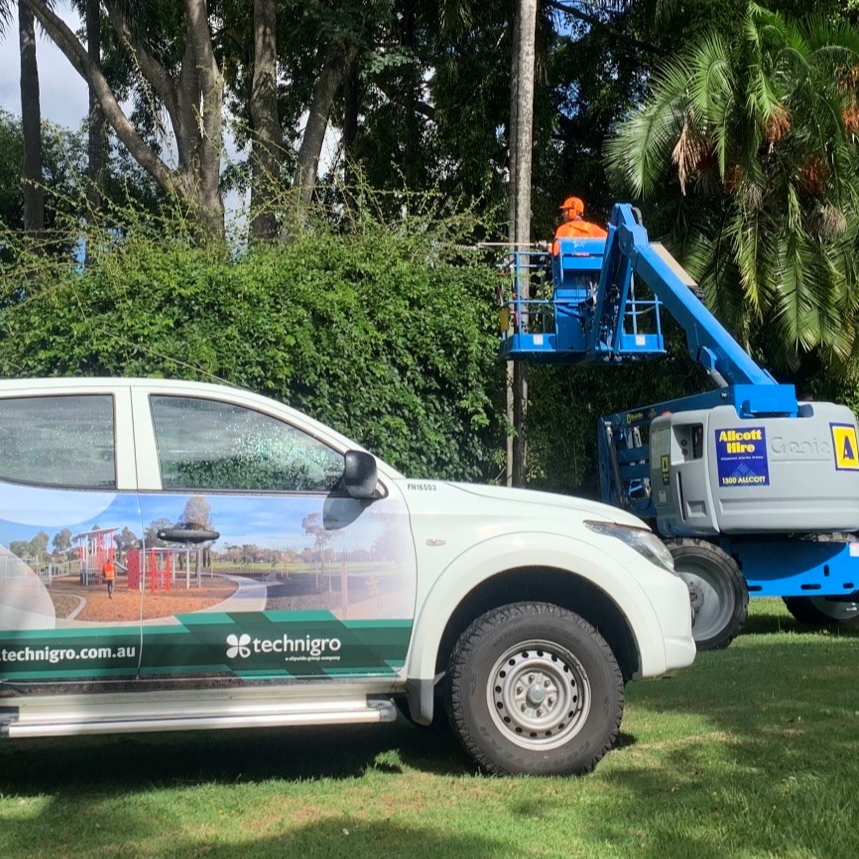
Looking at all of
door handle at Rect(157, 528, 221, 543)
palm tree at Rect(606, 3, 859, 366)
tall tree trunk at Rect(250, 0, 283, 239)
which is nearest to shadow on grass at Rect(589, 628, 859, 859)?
door handle at Rect(157, 528, 221, 543)

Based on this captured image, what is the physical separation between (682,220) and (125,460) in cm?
1152

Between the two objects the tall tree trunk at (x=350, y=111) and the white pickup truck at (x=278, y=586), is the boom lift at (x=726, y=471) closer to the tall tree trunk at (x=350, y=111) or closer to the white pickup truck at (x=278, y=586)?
the white pickup truck at (x=278, y=586)

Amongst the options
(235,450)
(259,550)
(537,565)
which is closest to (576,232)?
(537,565)

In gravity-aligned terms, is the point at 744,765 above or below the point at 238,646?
below

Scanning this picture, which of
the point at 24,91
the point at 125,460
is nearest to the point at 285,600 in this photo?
the point at 125,460

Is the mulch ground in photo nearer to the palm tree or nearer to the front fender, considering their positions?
the front fender

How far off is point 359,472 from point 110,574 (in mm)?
1226

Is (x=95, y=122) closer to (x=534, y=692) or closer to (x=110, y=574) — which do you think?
(x=110, y=574)

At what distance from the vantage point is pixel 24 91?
906 inches

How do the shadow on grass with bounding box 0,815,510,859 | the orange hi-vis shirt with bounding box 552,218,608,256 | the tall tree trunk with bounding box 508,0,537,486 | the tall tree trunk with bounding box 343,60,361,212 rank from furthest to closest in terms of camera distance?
the tall tree trunk with bounding box 343,60,361,212 → the tall tree trunk with bounding box 508,0,537,486 → the orange hi-vis shirt with bounding box 552,218,608,256 → the shadow on grass with bounding box 0,815,510,859

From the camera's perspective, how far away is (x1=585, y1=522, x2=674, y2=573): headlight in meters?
5.77

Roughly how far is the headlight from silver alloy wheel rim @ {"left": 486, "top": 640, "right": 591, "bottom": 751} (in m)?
0.65

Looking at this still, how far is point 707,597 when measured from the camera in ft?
33.7

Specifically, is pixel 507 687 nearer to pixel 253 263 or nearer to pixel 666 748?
pixel 666 748
